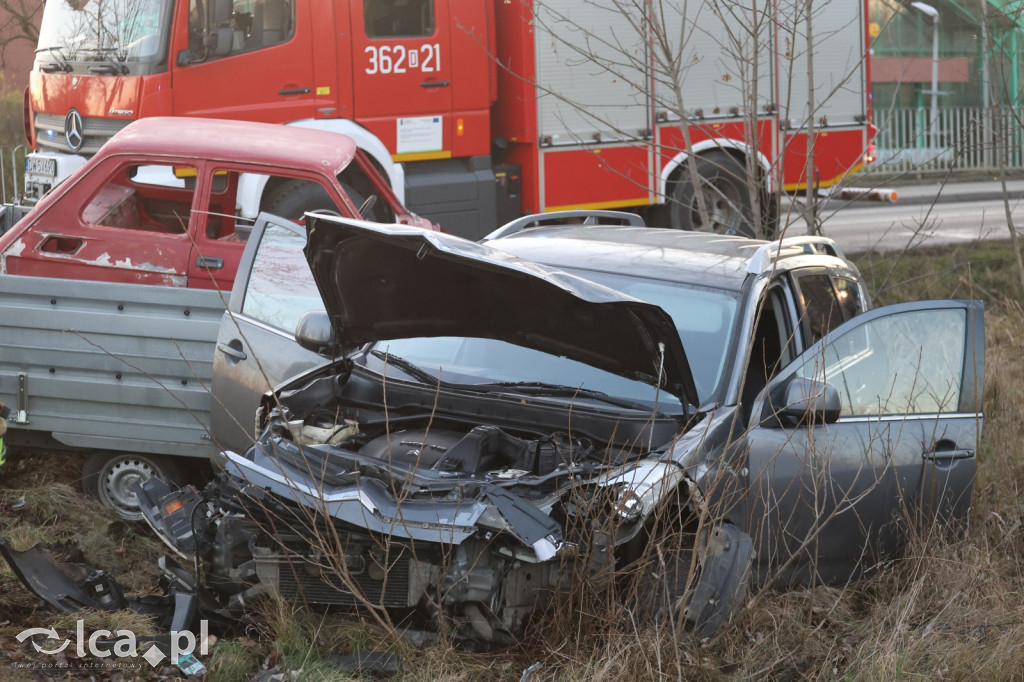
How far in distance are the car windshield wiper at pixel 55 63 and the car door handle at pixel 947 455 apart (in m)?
8.23

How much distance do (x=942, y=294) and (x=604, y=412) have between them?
22.1 feet

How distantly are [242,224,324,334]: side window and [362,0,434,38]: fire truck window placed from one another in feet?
17.1

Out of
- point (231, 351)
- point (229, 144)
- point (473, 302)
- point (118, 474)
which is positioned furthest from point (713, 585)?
point (229, 144)

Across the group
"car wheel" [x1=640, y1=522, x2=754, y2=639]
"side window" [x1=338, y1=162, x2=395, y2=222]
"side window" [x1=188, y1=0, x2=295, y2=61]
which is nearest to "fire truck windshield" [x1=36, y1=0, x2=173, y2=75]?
"side window" [x1=188, y1=0, x2=295, y2=61]

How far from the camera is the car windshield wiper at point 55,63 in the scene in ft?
32.6

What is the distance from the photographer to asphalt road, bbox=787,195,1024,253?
45.7 feet

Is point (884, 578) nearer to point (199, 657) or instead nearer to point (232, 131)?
point (199, 657)

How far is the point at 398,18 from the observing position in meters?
10.4

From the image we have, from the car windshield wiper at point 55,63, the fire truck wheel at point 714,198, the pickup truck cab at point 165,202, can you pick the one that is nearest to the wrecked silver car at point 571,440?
the pickup truck cab at point 165,202

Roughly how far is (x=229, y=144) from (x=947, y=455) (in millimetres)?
4399

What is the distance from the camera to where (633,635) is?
3941 millimetres

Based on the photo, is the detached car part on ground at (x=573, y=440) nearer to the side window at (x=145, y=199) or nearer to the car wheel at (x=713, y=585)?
the car wheel at (x=713, y=585)

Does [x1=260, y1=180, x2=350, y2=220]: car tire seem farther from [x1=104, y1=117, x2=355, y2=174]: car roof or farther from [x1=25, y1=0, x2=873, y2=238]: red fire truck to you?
[x1=104, y1=117, x2=355, y2=174]: car roof

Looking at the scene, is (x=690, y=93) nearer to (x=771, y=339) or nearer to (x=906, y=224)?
(x=906, y=224)
